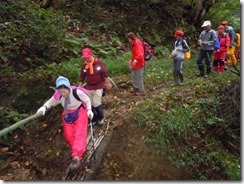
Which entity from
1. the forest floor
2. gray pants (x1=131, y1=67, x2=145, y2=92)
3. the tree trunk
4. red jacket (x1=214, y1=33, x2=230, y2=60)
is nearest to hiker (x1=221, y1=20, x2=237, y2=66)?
red jacket (x1=214, y1=33, x2=230, y2=60)

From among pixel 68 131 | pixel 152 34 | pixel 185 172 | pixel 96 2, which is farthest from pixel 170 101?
pixel 96 2

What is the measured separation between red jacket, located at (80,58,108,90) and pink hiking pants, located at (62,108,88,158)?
2.97 feet

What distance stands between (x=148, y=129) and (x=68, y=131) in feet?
6.64

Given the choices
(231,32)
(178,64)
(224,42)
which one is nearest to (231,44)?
(231,32)

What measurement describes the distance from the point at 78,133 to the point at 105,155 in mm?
1198

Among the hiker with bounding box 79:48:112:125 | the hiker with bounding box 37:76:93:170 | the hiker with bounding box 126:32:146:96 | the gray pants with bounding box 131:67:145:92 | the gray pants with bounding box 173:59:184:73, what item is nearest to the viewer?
the hiker with bounding box 37:76:93:170

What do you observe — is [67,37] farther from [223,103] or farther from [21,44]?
[223,103]

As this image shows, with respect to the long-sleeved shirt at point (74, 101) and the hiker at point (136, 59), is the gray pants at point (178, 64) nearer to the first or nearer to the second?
the hiker at point (136, 59)

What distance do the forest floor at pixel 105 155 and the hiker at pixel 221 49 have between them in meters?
3.83

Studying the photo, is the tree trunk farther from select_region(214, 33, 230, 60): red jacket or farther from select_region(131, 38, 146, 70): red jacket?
select_region(131, 38, 146, 70): red jacket

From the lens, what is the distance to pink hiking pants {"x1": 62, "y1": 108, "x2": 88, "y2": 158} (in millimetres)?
4977

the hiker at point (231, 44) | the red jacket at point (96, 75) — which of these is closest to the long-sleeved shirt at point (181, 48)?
the hiker at point (231, 44)

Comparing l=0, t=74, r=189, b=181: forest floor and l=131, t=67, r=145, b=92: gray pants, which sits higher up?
l=131, t=67, r=145, b=92: gray pants

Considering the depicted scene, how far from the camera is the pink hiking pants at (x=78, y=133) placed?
4.98 metres
